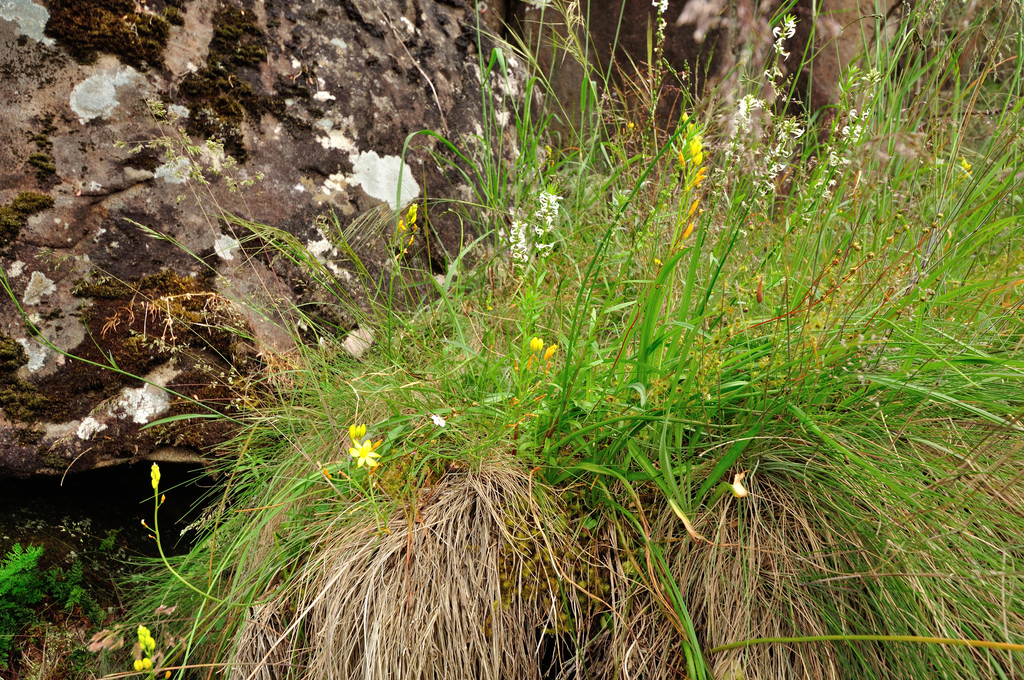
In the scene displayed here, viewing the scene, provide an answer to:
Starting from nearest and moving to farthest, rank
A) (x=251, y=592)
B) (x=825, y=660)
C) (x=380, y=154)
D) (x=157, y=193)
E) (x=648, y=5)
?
(x=825, y=660)
(x=251, y=592)
(x=157, y=193)
(x=380, y=154)
(x=648, y=5)

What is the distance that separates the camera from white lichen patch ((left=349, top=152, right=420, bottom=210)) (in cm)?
201

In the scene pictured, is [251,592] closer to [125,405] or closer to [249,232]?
[125,405]

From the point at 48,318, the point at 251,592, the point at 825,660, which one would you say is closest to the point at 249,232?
the point at 48,318

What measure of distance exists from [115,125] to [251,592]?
1.28 m

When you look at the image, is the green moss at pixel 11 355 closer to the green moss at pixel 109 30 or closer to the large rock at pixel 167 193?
the large rock at pixel 167 193

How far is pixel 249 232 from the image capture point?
1835 millimetres

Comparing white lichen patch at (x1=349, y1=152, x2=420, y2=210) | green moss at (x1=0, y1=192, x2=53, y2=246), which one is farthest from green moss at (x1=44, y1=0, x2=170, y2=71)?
white lichen patch at (x1=349, y1=152, x2=420, y2=210)

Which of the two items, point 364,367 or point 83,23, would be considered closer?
point 83,23

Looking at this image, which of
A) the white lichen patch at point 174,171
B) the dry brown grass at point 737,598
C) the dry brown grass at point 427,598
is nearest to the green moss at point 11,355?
the white lichen patch at point 174,171

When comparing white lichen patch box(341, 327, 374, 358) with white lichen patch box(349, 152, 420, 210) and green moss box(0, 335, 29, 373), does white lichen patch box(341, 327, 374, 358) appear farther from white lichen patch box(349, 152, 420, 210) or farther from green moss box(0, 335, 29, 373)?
green moss box(0, 335, 29, 373)

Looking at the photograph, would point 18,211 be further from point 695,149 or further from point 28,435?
point 695,149

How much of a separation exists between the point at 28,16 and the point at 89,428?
1.07 metres

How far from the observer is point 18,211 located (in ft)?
5.17

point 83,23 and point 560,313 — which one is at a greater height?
point 83,23
